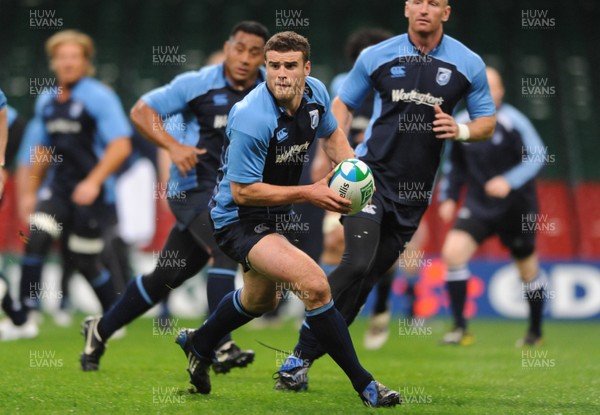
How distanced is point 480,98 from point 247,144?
202 cm

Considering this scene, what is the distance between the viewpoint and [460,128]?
6.84 metres

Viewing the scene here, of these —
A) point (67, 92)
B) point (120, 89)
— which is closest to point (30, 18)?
point (120, 89)

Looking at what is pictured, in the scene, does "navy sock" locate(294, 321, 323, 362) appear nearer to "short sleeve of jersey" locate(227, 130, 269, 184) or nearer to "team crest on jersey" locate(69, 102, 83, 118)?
"short sleeve of jersey" locate(227, 130, 269, 184)

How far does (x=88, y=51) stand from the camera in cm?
1023

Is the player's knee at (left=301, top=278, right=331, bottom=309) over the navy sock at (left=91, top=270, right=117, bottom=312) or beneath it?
over

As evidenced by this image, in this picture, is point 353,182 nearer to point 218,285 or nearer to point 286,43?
point 286,43

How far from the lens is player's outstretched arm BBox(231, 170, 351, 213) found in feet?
18.4

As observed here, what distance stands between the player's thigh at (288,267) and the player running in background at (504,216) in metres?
4.75

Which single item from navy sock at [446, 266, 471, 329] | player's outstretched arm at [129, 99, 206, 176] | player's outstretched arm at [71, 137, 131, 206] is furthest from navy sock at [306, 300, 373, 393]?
navy sock at [446, 266, 471, 329]

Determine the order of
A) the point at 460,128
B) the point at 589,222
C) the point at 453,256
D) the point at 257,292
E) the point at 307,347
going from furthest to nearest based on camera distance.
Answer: the point at 589,222
the point at 453,256
the point at 460,128
the point at 307,347
the point at 257,292

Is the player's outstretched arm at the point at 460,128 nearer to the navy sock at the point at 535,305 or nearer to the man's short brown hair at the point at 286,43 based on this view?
the man's short brown hair at the point at 286,43

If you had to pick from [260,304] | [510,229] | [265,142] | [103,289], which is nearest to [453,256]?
[510,229]

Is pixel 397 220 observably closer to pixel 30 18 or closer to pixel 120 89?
pixel 120 89

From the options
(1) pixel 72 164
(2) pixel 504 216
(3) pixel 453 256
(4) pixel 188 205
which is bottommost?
(3) pixel 453 256
